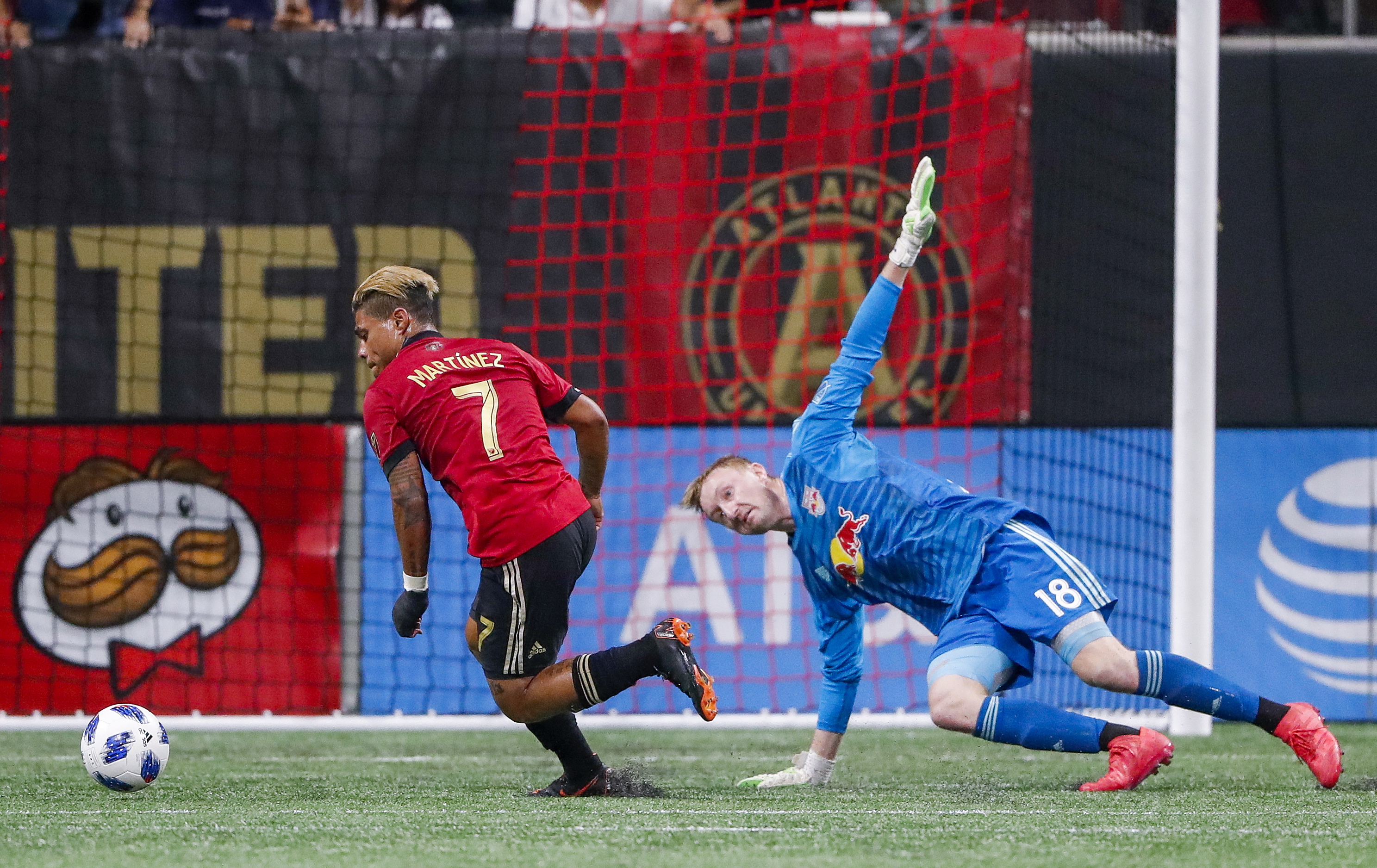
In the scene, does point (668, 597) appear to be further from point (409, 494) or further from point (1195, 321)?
point (409, 494)

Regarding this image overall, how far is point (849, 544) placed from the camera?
175 inches

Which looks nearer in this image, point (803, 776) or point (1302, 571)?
point (803, 776)

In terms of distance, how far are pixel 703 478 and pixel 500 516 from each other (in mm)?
582

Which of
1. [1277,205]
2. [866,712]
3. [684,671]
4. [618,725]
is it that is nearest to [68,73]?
[618,725]

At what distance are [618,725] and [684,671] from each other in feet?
11.7

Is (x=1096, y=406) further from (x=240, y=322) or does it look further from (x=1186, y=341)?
(x=240, y=322)

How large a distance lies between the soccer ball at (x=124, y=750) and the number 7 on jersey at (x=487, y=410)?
1.26m

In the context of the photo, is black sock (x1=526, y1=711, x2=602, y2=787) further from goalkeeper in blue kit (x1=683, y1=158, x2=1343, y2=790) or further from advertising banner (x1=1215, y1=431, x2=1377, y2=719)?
advertising banner (x1=1215, y1=431, x2=1377, y2=719)

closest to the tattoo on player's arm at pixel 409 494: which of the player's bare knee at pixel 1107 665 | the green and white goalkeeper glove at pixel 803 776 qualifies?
the green and white goalkeeper glove at pixel 803 776

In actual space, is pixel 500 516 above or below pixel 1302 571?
above

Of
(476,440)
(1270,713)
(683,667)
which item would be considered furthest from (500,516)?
(1270,713)

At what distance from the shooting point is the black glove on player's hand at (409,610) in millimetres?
4418

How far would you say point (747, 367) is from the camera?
800 centimetres

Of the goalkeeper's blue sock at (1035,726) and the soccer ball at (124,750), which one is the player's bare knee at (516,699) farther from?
the goalkeeper's blue sock at (1035,726)
